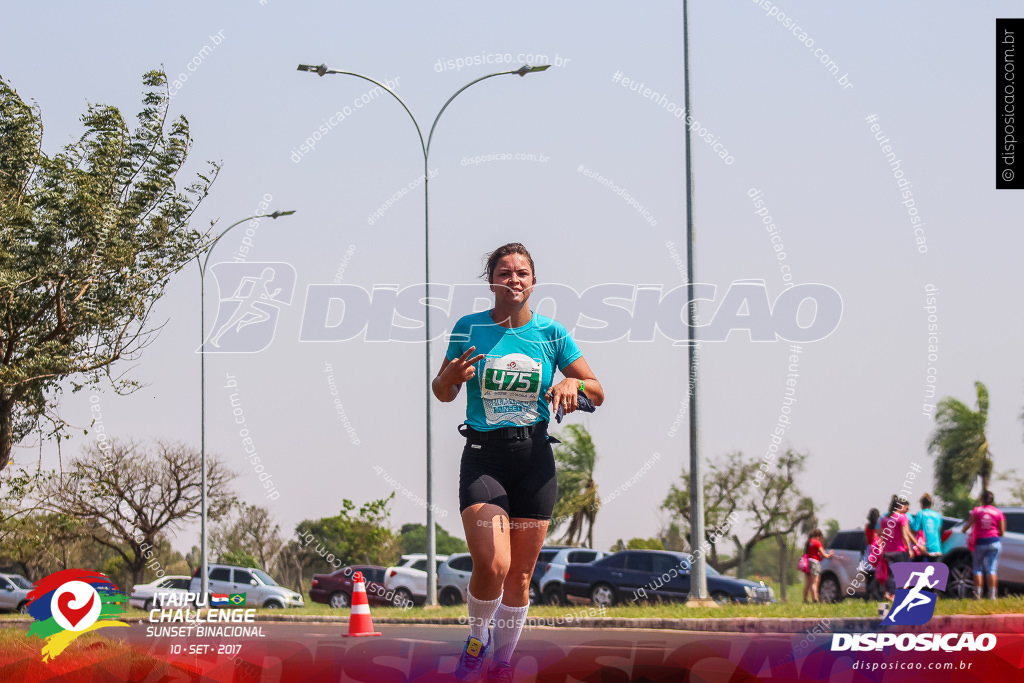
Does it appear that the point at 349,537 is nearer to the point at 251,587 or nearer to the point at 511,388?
the point at 251,587

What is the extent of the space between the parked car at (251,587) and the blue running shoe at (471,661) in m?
22.8

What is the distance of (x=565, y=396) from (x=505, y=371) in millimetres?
332

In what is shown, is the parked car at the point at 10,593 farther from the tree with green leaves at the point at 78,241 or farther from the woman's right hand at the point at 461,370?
the woman's right hand at the point at 461,370

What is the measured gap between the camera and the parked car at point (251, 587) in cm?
2709

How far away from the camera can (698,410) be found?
15.4 m

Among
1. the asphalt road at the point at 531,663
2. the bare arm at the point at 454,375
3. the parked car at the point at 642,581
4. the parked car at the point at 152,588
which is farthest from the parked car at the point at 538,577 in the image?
the bare arm at the point at 454,375

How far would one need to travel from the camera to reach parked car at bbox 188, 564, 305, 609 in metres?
27.1

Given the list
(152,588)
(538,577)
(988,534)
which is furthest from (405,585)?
(988,534)

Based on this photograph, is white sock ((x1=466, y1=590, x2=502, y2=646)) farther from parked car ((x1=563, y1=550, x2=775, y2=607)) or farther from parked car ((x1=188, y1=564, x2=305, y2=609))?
parked car ((x1=188, y1=564, x2=305, y2=609))

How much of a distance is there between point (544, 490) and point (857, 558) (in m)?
15.6

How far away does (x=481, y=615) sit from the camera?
5.21 metres

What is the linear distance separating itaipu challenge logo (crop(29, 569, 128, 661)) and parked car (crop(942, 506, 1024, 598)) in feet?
40.1

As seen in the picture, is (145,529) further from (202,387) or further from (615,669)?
(615,669)

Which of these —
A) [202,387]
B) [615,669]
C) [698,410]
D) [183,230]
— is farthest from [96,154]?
[202,387]
